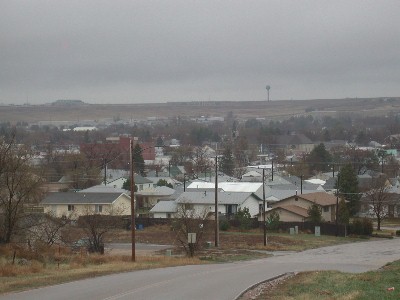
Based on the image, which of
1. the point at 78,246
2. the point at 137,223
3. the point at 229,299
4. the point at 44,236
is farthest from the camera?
the point at 137,223

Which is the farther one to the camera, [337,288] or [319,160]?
[319,160]

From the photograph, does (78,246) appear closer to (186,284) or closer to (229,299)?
(186,284)

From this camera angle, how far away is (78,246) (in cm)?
4912

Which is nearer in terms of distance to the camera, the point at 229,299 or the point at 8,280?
the point at 229,299

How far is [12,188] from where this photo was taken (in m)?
39.2

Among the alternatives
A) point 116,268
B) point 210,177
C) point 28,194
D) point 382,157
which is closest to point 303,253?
point 28,194

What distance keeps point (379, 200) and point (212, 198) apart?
1700cm

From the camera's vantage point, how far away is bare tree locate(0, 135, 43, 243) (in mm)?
38562

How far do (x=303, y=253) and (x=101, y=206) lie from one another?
100 ft

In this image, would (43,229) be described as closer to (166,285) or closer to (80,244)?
(80,244)

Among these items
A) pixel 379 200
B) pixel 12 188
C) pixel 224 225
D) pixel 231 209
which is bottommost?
pixel 224 225

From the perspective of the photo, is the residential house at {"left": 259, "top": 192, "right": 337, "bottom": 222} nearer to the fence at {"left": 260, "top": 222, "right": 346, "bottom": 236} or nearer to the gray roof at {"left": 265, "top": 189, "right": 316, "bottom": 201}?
the fence at {"left": 260, "top": 222, "right": 346, "bottom": 236}

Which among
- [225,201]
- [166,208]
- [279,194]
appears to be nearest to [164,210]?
[166,208]

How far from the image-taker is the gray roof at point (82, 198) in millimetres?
75812
